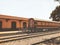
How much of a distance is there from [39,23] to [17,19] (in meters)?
7.98

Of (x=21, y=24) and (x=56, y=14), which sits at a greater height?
(x=56, y=14)

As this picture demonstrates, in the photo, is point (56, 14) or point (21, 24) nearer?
point (21, 24)

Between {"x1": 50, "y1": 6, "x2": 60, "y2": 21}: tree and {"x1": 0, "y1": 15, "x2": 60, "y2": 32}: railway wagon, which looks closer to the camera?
{"x1": 0, "y1": 15, "x2": 60, "y2": 32}: railway wagon

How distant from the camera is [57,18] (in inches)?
3115

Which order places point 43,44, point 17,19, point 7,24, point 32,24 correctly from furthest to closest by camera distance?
point 17,19
point 7,24
point 32,24
point 43,44

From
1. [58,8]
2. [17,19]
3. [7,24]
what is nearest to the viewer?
[7,24]

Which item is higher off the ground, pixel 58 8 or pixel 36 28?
pixel 58 8

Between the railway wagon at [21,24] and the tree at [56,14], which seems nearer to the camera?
the railway wagon at [21,24]

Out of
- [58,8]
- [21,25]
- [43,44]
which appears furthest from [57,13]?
[43,44]

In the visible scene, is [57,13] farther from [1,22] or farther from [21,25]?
[1,22]

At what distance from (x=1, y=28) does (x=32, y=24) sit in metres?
7.13

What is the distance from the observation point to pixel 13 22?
137ft

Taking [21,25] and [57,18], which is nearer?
[21,25]

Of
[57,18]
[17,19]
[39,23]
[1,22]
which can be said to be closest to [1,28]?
[1,22]
